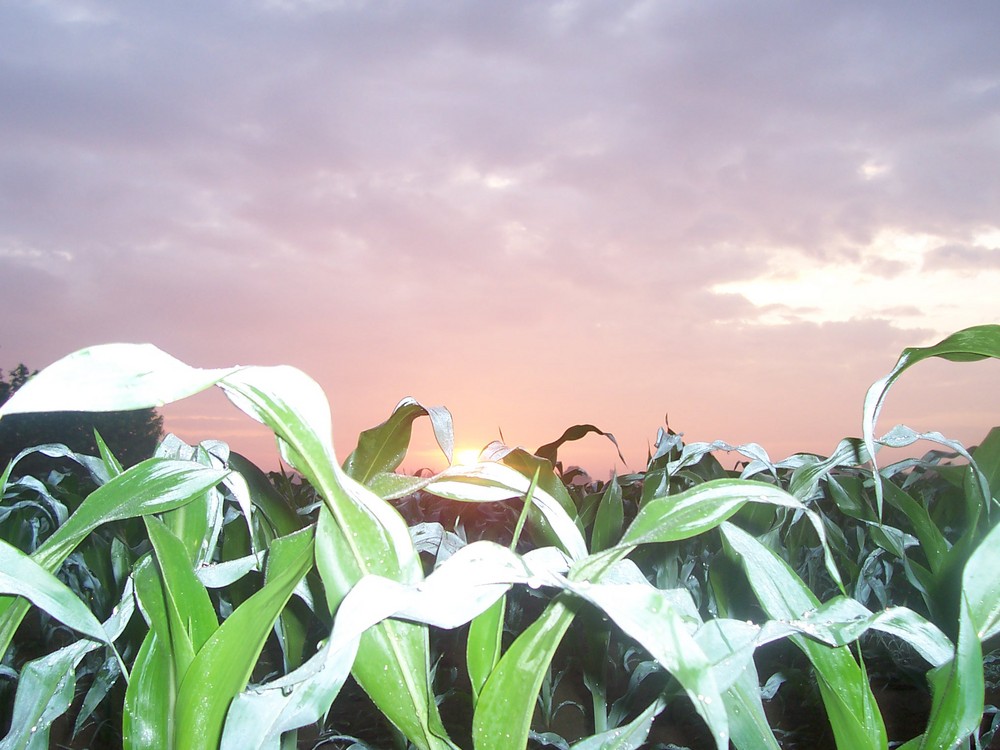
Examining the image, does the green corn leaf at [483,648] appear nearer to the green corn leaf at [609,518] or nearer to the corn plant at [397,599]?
the corn plant at [397,599]

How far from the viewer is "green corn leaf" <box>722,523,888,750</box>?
37 cm

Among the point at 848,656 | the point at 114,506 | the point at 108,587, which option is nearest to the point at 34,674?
the point at 114,506

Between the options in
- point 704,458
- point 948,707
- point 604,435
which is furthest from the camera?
point 704,458

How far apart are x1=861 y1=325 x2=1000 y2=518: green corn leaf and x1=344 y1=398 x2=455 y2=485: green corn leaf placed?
0.20 metres

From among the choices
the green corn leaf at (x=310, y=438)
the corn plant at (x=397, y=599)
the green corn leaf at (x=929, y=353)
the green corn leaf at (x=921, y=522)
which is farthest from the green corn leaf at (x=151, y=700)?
the green corn leaf at (x=921, y=522)

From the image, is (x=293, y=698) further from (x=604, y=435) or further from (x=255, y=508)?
(x=604, y=435)

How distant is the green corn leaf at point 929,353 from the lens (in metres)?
0.34

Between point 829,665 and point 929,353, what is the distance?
0.53 feet

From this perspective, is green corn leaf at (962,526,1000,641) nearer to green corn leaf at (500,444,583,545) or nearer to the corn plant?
the corn plant

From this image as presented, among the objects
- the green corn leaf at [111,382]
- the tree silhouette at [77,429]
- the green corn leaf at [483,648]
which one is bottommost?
the green corn leaf at [483,648]

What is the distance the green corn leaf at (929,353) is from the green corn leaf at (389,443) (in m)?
0.20

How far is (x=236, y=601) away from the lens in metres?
0.85

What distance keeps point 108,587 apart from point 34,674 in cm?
88

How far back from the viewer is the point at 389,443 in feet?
1.50
